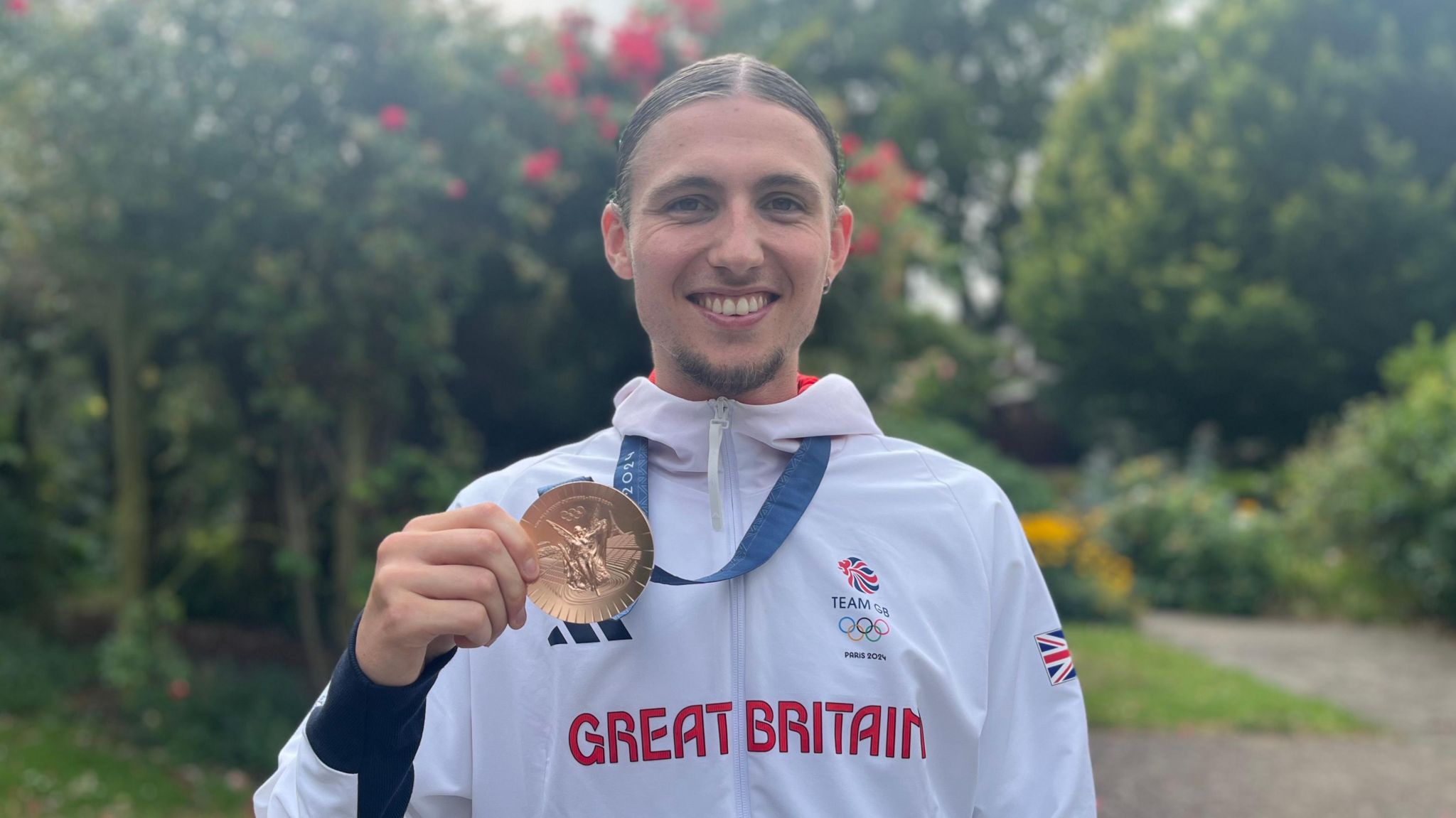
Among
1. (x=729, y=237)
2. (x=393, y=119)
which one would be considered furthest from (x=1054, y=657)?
(x=393, y=119)

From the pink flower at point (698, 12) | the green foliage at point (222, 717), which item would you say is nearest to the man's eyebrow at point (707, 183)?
the green foliage at point (222, 717)

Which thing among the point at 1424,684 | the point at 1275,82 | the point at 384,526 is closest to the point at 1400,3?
the point at 1275,82

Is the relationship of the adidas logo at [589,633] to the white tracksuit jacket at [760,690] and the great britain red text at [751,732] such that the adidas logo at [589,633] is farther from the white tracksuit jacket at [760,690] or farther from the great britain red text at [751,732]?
the great britain red text at [751,732]

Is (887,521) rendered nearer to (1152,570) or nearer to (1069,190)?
(1152,570)

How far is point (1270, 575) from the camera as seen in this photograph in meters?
12.3

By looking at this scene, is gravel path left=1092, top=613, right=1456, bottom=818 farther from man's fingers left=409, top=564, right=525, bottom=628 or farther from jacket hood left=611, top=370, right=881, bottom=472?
man's fingers left=409, top=564, right=525, bottom=628

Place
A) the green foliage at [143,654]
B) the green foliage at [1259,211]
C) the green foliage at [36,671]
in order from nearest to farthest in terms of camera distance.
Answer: the green foliage at [143,654]
the green foliage at [36,671]
the green foliage at [1259,211]

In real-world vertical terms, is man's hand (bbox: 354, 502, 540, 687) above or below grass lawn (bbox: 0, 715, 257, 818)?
above

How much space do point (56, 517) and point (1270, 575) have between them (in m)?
10.8

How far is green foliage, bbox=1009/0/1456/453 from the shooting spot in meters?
20.0

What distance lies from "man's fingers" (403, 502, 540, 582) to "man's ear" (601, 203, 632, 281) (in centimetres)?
57

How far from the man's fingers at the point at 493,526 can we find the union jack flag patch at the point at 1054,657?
80 centimetres

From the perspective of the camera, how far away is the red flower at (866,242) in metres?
7.37

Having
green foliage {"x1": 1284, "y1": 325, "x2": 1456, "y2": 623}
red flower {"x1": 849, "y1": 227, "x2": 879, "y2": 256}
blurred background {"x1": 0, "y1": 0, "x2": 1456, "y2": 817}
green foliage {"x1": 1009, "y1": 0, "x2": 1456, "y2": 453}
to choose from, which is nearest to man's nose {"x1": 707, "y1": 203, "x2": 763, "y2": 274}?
blurred background {"x1": 0, "y1": 0, "x2": 1456, "y2": 817}
